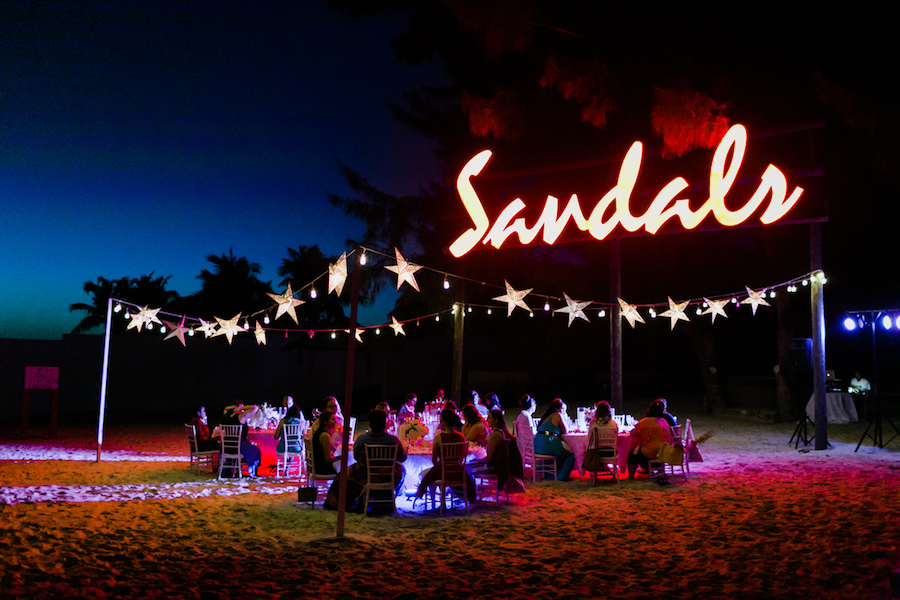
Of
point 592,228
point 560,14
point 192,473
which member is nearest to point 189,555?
point 192,473

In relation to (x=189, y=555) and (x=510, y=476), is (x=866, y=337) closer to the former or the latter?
(x=510, y=476)

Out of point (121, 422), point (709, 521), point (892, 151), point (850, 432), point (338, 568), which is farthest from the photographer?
point (121, 422)

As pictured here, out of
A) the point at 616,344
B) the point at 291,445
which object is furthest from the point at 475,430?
the point at 616,344

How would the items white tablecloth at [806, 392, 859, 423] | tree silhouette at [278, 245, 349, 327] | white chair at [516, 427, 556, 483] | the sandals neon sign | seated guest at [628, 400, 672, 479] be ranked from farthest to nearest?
tree silhouette at [278, 245, 349, 327] → white tablecloth at [806, 392, 859, 423] → the sandals neon sign → white chair at [516, 427, 556, 483] → seated guest at [628, 400, 672, 479]

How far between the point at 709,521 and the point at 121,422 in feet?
Result: 58.9

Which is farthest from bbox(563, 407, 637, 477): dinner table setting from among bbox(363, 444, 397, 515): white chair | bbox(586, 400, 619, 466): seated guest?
bbox(363, 444, 397, 515): white chair

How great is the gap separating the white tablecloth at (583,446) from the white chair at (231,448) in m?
5.25

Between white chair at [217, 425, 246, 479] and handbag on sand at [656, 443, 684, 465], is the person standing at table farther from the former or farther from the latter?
white chair at [217, 425, 246, 479]

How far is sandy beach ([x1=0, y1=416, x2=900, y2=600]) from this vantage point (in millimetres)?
5328

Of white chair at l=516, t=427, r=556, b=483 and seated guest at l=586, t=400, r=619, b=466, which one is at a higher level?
seated guest at l=586, t=400, r=619, b=466

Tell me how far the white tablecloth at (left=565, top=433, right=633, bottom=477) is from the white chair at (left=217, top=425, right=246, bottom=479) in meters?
5.25

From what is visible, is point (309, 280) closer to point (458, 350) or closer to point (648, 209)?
point (458, 350)

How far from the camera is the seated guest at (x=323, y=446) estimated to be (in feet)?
29.1

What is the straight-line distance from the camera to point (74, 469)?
11.2 metres
